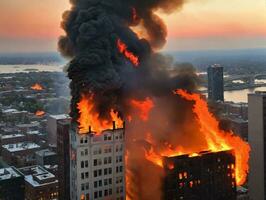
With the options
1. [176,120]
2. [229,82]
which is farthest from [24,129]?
[229,82]

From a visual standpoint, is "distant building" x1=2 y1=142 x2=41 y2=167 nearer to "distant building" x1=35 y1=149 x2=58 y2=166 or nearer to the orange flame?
A: "distant building" x1=35 y1=149 x2=58 y2=166

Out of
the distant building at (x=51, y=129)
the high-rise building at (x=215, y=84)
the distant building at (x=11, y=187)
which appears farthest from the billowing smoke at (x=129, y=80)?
the high-rise building at (x=215, y=84)

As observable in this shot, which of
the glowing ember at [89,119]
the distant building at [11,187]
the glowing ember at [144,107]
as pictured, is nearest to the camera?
the glowing ember at [89,119]

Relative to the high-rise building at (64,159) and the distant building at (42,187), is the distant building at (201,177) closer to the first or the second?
the high-rise building at (64,159)

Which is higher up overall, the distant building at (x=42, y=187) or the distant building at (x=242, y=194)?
the distant building at (x=242, y=194)

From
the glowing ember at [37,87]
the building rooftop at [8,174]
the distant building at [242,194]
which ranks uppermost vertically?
the glowing ember at [37,87]

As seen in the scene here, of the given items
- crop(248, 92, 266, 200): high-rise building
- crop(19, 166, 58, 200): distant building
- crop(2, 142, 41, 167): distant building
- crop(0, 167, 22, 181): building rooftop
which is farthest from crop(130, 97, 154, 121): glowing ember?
crop(2, 142, 41, 167): distant building

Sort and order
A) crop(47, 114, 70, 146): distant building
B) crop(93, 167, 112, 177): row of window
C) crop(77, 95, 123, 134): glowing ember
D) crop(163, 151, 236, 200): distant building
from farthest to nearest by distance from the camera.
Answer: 1. crop(47, 114, 70, 146): distant building
2. crop(163, 151, 236, 200): distant building
3. crop(77, 95, 123, 134): glowing ember
4. crop(93, 167, 112, 177): row of window

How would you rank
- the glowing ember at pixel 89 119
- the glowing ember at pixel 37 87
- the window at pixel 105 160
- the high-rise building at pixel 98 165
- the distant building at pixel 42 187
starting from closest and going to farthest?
the high-rise building at pixel 98 165
the glowing ember at pixel 89 119
the window at pixel 105 160
the distant building at pixel 42 187
the glowing ember at pixel 37 87
